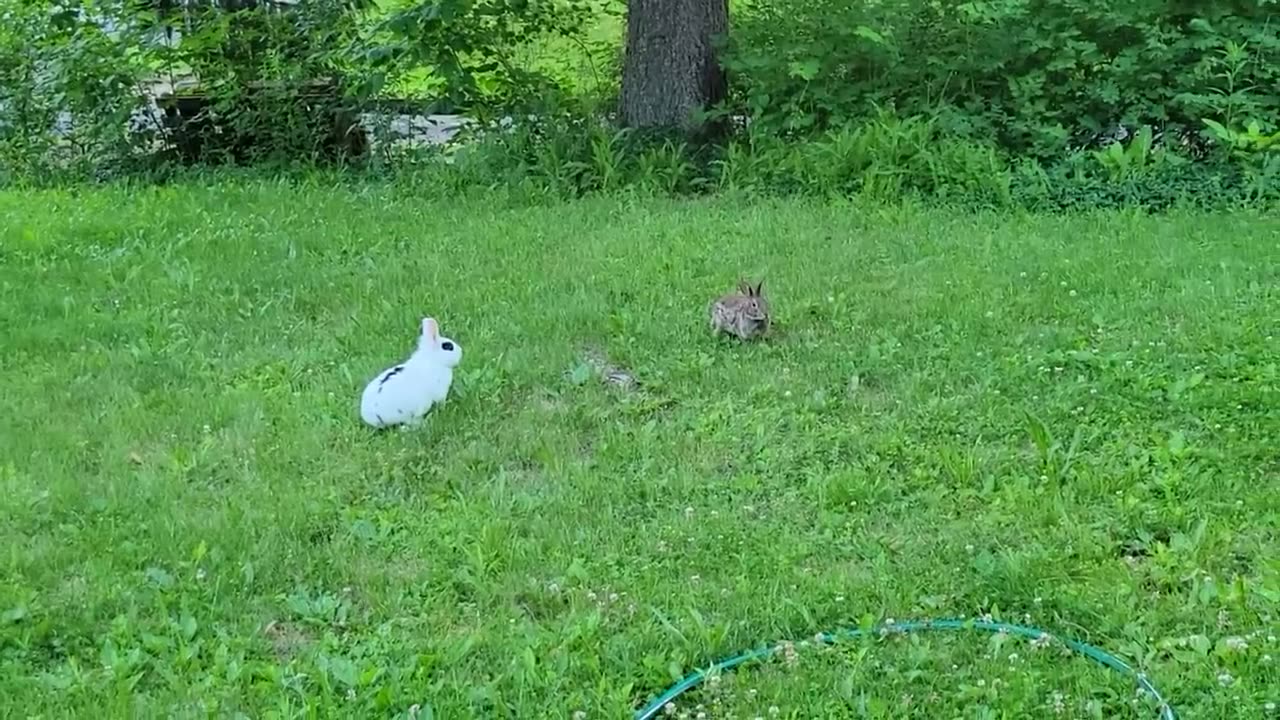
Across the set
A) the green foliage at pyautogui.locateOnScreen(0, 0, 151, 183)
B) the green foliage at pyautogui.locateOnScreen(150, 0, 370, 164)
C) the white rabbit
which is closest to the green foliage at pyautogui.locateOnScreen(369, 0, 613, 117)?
the green foliage at pyautogui.locateOnScreen(150, 0, 370, 164)

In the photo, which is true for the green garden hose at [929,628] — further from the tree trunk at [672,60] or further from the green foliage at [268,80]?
the green foliage at [268,80]

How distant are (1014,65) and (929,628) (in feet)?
18.7

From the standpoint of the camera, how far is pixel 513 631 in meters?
3.35

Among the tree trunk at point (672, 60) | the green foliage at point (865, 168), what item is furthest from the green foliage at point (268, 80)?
the tree trunk at point (672, 60)

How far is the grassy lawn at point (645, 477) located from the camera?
316 cm

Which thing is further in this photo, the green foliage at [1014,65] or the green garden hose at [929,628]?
the green foliage at [1014,65]

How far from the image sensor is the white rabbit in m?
4.48

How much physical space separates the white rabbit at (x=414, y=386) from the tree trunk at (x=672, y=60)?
14.3 feet

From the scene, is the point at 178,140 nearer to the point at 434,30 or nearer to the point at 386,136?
the point at 386,136

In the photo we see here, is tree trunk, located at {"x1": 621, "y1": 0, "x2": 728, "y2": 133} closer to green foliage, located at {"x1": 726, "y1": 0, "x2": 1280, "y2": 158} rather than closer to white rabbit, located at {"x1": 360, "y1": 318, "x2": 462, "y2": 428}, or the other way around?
green foliage, located at {"x1": 726, "y1": 0, "x2": 1280, "y2": 158}

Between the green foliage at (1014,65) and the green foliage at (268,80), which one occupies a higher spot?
the green foliage at (1014,65)

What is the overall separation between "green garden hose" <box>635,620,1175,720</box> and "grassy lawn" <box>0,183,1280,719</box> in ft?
0.14

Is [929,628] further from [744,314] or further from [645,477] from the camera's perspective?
[744,314]

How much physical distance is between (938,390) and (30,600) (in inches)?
113
